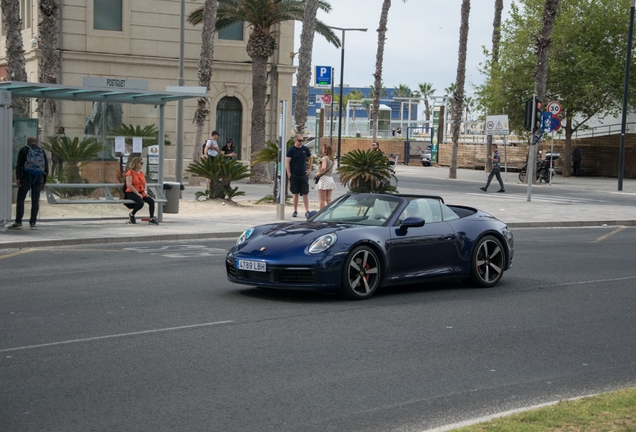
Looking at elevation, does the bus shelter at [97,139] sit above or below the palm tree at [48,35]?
below

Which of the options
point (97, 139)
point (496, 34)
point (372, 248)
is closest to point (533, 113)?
point (97, 139)

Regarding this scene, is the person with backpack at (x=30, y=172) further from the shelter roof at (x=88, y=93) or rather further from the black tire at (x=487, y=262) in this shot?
the black tire at (x=487, y=262)

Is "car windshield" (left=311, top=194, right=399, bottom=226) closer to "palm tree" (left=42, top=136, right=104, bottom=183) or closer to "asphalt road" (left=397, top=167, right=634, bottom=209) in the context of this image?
"palm tree" (left=42, top=136, right=104, bottom=183)

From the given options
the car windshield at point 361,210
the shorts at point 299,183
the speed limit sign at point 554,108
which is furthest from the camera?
the speed limit sign at point 554,108

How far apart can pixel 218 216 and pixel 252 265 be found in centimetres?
1159

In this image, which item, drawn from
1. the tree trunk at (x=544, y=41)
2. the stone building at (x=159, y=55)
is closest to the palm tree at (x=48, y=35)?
the stone building at (x=159, y=55)

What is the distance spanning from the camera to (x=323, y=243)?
10125 mm

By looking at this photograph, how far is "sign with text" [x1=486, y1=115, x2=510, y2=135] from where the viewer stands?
135 ft

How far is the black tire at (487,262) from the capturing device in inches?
462

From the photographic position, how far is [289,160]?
21.8 metres

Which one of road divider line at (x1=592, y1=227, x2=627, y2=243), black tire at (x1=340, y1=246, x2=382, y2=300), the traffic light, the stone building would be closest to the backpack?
black tire at (x1=340, y1=246, x2=382, y2=300)

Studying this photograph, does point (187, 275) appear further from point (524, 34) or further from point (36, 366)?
point (524, 34)

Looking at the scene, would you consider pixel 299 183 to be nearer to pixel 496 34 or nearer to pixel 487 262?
pixel 487 262

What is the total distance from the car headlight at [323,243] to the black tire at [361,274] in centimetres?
25
